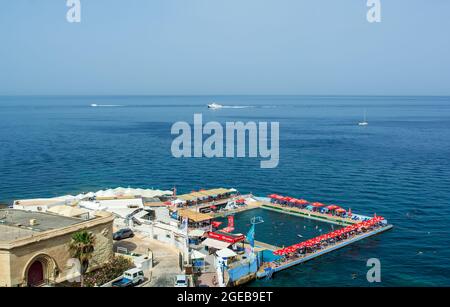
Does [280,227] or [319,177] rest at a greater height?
[319,177]

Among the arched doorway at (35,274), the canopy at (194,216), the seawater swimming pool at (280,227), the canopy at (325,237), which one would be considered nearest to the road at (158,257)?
the arched doorway at (35,274)

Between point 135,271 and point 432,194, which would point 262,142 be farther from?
point 135,271

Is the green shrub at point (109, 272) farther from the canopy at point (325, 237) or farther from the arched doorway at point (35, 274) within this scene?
the canopy at point (325, 237)

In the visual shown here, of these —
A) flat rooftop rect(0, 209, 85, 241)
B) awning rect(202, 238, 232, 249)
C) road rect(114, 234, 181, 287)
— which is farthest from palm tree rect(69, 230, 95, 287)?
awning rect(202, 238, 232, 249)

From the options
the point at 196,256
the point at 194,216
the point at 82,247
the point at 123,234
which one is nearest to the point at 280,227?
the point at 194,216

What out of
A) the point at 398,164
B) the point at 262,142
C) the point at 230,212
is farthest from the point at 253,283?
the point at 262,142

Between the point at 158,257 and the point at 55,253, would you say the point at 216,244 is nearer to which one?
the point at 158,257
